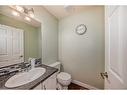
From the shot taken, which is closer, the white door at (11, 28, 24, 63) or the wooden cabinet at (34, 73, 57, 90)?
the wooden cabinet at (34, 73, 57, 90)

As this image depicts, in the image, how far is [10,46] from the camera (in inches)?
48.9

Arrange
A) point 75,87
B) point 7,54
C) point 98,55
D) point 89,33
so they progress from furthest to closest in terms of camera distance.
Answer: point 75,87, point 89,33, point 98,55, point 7,54

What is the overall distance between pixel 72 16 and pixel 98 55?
4.32 ft

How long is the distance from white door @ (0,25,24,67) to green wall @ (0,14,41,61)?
8cm

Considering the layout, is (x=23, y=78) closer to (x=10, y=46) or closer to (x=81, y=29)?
(x=10, y=46)

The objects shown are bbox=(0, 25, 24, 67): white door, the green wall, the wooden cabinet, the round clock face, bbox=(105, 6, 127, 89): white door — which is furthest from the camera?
the round clock face

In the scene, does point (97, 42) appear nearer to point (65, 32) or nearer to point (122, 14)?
point (65, 32)

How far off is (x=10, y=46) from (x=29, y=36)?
17.6 inches

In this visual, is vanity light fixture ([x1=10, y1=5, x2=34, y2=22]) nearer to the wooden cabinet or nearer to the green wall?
the green wall

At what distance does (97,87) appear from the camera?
6.93 feet

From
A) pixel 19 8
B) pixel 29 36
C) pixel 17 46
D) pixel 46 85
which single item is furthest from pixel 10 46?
pixel 46 85

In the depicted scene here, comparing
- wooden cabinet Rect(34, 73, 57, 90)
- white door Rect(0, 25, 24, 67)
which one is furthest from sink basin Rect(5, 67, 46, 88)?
white door Rect(0, 25, 24, 67)

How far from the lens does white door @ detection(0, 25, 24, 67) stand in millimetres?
1144
